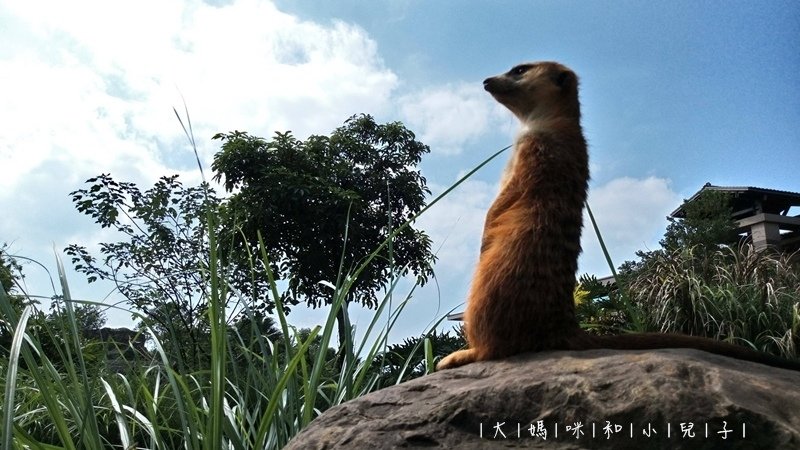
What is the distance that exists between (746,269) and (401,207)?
19.5 ft

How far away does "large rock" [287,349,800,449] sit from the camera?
1578 millimetres

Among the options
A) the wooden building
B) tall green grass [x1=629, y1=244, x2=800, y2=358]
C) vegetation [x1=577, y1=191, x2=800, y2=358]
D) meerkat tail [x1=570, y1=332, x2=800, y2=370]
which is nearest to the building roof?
the wooden building

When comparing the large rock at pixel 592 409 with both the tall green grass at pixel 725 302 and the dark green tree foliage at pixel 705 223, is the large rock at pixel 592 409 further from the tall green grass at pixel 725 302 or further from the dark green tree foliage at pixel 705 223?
the dark green tree foliage at pixel 705 223

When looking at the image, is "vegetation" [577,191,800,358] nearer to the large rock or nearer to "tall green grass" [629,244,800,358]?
"tall green grass" [629,244,800,358]

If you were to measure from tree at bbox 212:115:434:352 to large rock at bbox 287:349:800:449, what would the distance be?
8.94 m

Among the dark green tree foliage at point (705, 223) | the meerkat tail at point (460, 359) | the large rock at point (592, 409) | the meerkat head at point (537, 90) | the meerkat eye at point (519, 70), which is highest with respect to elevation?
the dark green tree foliage at point (705, 223)

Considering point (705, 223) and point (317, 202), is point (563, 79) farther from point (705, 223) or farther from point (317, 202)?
point (705, 223)

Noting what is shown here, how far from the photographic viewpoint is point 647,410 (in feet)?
5.33

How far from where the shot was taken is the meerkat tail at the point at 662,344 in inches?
80.9

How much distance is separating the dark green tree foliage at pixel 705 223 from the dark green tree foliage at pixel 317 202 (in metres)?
4.95

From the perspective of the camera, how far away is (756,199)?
1434 cm

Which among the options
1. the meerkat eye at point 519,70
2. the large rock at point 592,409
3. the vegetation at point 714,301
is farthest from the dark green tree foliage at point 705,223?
the large rock at point 592,409

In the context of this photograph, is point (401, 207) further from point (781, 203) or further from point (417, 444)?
point (417, 444)

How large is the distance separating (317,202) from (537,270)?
9.47 metres
